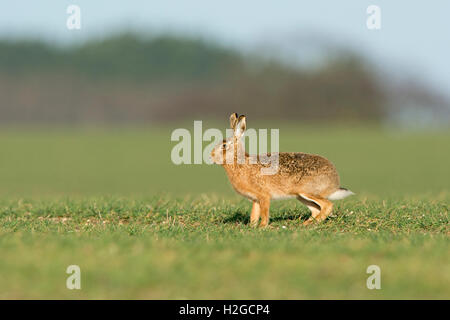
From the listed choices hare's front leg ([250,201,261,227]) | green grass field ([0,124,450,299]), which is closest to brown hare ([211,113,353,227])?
hare's front leg ([250,201,261,227])

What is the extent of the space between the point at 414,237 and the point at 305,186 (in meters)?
1.81

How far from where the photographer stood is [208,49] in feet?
276

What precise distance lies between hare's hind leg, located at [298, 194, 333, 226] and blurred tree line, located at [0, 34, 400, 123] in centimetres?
5464

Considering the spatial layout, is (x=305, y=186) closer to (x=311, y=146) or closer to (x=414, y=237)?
(x=414, y=237)

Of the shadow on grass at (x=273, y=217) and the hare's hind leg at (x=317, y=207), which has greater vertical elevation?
the hare's hind leg at (x=317, y=207)

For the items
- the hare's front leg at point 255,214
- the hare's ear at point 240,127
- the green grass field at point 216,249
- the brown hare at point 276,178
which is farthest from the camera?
the hare's front leg at point 255,214

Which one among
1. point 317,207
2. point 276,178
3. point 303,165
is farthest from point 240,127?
point 317,207

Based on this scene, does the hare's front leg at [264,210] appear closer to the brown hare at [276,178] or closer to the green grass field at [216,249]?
the brown hare at [276,178]

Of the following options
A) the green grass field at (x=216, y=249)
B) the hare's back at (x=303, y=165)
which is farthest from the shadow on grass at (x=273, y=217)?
the hare's back at (x=303, y=165)

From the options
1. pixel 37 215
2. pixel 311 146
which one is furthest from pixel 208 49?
pixel 37 215

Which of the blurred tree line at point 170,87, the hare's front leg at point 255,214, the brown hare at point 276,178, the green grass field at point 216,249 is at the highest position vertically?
the blurred tree line at point 170,87

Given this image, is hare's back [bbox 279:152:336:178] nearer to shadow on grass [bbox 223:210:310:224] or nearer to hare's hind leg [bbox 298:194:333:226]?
hare's hind leg [bbox 298:194:333:226]

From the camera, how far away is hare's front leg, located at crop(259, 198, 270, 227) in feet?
33.0

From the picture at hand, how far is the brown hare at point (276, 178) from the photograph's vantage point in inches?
395
